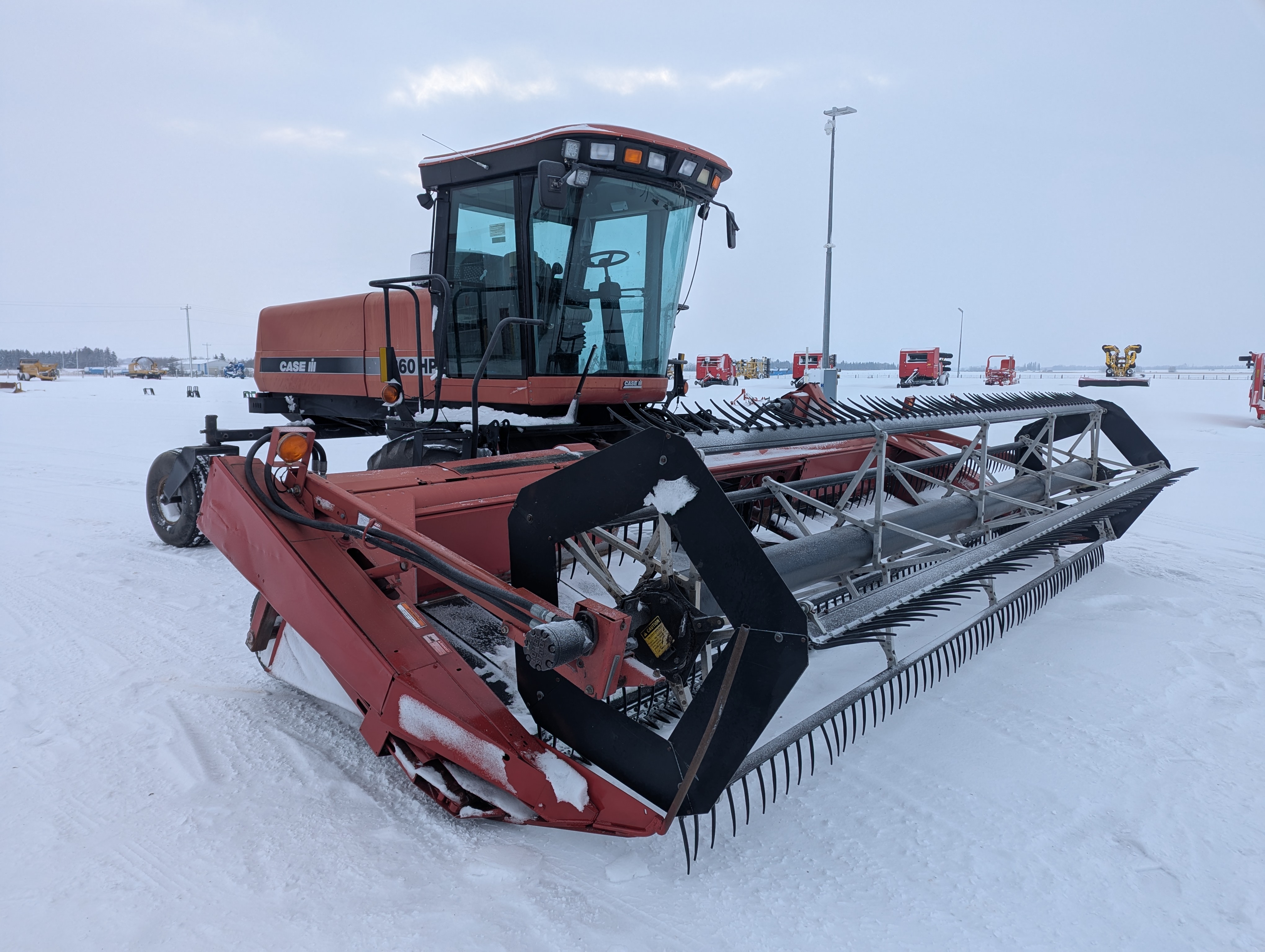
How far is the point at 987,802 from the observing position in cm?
221

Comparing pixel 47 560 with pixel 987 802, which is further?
pixel 47 560

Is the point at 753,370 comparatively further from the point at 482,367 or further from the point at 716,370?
the point at 482,367

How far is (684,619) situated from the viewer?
1.95 metres

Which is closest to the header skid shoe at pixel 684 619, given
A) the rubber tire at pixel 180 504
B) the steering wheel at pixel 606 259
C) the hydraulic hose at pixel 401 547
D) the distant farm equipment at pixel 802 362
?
the hydraulic hose at pixel 401 547

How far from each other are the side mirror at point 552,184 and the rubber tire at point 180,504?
113 inches

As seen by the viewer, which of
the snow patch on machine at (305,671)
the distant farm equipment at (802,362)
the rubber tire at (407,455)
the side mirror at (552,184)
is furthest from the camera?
the distant farm equipment at (802,362)

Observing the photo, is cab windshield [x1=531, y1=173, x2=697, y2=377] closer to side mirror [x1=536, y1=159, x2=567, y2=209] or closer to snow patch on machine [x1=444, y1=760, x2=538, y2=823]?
side mirror [x1=536, y1=159, x2=567, y2=209]

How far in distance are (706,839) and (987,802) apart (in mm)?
882

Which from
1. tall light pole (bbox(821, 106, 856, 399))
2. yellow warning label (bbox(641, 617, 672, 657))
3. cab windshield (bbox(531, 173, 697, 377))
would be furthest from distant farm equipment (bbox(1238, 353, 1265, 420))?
yellow warning label (bbox(641, 617, 672, 657))

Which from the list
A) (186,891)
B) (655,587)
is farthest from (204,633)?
(655,587)

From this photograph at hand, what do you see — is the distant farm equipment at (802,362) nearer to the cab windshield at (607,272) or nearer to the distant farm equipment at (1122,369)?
the distant farm equipment at (1122,369)

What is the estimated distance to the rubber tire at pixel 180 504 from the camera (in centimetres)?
486

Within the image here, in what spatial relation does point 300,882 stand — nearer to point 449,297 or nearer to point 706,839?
point 706,839

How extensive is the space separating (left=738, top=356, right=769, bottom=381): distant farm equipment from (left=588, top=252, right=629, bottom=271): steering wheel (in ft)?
111
